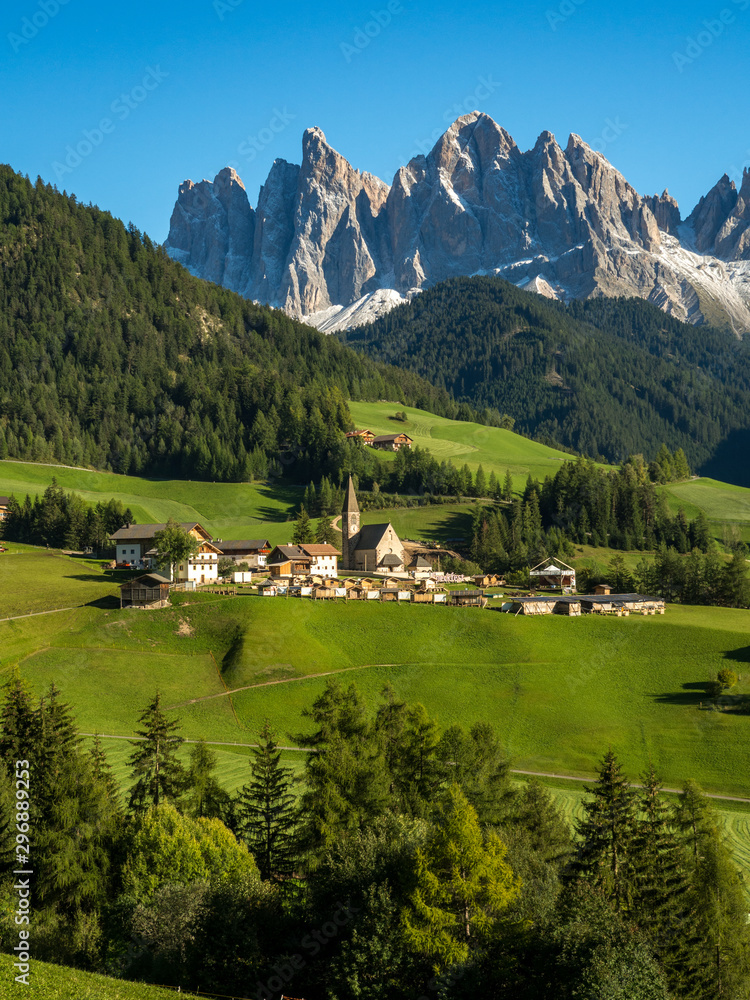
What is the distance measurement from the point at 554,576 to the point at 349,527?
32466mm

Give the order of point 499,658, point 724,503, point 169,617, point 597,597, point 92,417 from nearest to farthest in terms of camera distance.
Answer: point 499,658 < point 169,617 < point 597,597 < point 724,503 < point 92,417

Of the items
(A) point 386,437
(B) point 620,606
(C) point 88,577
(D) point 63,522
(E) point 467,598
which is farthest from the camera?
(A) point 386,437

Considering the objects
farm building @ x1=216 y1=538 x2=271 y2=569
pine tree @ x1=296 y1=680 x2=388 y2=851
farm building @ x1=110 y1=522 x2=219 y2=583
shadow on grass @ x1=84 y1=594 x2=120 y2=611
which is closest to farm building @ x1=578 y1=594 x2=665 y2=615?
farm building @ x1=110 y1=522 x2=219 y2=583

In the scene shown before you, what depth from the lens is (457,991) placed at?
26.0 m

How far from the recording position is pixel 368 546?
403 feet

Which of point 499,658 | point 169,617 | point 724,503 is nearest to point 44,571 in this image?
point 169,617

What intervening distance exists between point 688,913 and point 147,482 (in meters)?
158

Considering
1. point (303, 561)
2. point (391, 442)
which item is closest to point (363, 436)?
point (391, 442)

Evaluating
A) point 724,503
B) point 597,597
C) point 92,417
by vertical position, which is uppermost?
point 92,417

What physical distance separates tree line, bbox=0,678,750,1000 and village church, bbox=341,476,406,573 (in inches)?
3141

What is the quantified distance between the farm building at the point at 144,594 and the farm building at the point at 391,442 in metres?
109

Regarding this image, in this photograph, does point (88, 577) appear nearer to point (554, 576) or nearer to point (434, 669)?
point (434, 669)

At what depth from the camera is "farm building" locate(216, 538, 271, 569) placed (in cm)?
12025

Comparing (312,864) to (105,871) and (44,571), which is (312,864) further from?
(44,571)
